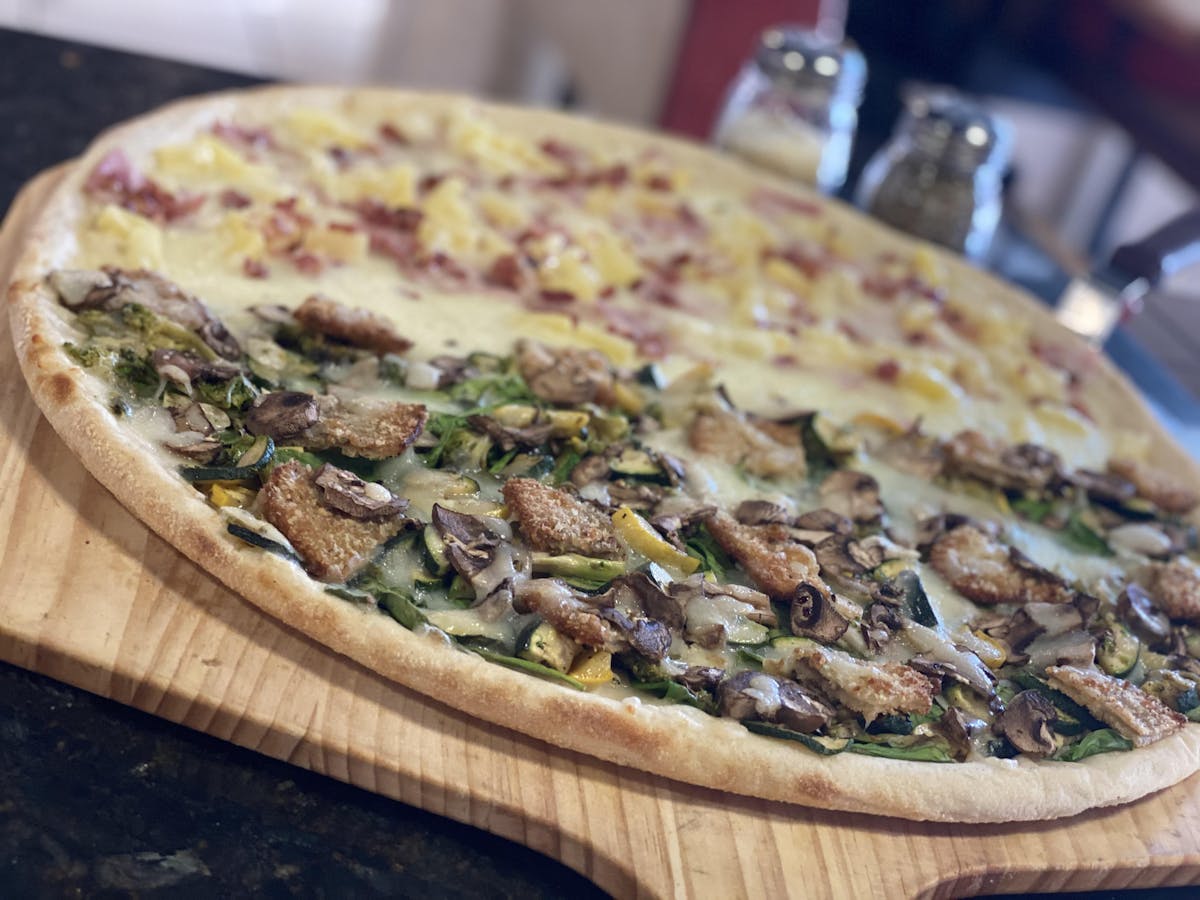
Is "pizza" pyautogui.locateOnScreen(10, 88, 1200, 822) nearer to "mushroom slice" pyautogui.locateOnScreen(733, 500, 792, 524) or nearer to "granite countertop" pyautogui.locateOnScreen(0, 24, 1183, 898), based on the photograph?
"mushroom slice" pyautogui.locateOnScreen(733, 500, 792, 524)

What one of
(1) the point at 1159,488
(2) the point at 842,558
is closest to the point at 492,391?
(2) the point at 842,558

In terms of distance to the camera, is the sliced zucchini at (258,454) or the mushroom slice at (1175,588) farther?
the mushroom slice at (1175,588)

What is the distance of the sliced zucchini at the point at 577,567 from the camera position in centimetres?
254

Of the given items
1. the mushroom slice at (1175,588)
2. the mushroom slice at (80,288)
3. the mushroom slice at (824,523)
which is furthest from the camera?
the mushroom slice at (1175,588)

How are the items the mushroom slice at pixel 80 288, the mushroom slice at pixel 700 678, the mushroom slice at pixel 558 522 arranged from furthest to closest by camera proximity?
the mushroom slice at pixel 80 288 → the mushroom slice at pixel 558 522 → the mushroom slice at pixel 700 678

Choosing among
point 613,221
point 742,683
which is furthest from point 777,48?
point 742,683

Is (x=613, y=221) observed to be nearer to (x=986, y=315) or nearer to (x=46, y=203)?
(x=986, y=315)

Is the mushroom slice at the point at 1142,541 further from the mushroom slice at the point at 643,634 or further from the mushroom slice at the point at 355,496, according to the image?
the mushroom slice at the point at 355,496

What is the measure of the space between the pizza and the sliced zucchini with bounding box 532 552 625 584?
0.02 m

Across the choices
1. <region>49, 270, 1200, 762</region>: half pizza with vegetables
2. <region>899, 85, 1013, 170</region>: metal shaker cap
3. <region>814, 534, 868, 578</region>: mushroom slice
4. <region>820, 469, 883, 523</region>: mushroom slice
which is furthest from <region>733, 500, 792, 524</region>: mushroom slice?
<region>899, 85, 1013, 170</region>: metal shaker cap

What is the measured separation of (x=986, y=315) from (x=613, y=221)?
1.35 metres

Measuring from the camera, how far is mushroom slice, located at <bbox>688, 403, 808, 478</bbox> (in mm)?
3145

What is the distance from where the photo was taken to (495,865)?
2193 millimetres

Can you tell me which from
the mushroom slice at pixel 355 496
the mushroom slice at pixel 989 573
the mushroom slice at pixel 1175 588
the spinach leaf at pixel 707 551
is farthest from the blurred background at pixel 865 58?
the mushroom slice at pixel 355 496
